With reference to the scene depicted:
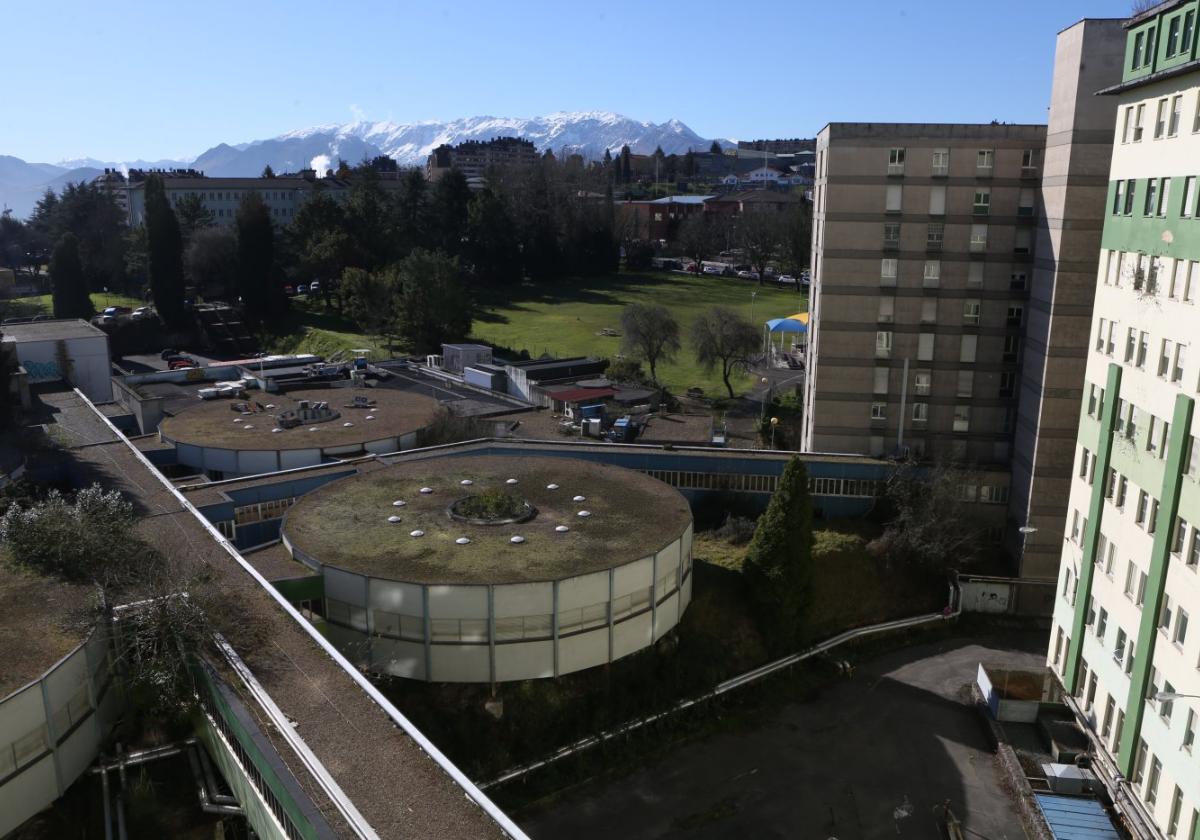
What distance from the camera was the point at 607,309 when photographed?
339 feet

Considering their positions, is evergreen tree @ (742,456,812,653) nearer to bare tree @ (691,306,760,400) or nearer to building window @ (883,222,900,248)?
building window @ (883,222,900,248)

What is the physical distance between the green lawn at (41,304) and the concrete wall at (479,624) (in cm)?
8731

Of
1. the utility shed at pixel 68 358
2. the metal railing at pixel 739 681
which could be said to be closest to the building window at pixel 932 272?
the metal railing at pixel 739 681

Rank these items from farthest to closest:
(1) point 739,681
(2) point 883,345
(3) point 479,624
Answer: (2) point 883,345 → (1) point 739,681 → (3) point 479,624

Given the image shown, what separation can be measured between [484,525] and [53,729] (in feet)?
50.2

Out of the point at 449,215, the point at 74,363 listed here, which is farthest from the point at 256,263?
the point at 74,363

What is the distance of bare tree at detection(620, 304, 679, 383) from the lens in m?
71.8

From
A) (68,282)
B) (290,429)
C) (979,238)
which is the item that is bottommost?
(290,429)

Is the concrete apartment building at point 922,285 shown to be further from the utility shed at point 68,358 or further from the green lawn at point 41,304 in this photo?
the green lawn at point 41,304

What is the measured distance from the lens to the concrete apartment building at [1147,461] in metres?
23.6

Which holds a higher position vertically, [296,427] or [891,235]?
[891,235]

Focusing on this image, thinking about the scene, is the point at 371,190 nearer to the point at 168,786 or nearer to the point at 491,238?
the point at 491,238

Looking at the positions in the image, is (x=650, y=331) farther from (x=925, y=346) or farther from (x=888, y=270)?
(x=925, y=346)

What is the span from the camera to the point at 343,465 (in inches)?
→ 1586
